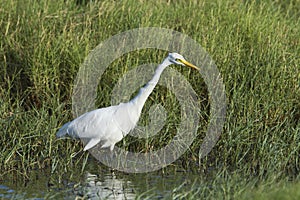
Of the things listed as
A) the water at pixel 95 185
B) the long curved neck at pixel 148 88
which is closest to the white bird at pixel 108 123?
the long curved neck at pixel 148 88

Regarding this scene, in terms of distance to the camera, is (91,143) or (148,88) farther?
(91,143)

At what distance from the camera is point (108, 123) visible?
21.7 feet

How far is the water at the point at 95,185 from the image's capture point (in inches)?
229

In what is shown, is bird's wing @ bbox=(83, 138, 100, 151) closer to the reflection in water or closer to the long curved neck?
the reflection in water

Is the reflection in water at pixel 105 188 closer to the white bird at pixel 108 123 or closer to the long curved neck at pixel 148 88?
the white bird at pixel 108 123

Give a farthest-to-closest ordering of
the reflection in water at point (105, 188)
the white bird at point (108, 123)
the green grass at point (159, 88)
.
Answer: the white bird at point (108, 123)
the green grass at point (159, 88)
the reflection in water at point (105, 188)

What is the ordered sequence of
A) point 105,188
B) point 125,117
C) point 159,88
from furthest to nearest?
point 159,88, point 125,117, point 105,188

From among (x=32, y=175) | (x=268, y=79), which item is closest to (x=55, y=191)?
(x=32, y=175)

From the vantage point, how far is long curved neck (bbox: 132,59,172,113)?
6.45 metres

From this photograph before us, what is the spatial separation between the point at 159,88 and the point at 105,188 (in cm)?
151

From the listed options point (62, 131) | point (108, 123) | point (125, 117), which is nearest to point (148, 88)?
point (125, 117)

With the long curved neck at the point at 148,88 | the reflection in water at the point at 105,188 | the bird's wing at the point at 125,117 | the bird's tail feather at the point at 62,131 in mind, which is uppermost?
the long curved neck at the point at 148,88

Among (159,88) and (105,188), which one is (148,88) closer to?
(159,88)

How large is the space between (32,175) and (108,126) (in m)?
0.83
